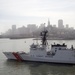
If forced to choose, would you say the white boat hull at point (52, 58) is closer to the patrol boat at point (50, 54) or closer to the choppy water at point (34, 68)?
the patrol boat at point (50, 54)

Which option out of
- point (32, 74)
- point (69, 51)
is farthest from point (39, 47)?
point (32, 74)

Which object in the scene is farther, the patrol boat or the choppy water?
the patrol boat

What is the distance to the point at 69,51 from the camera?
72.8 feet

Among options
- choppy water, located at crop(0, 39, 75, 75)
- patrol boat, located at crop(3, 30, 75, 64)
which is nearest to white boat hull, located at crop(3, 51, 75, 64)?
patrol boat, located at crop(3, 30, 75, 64)

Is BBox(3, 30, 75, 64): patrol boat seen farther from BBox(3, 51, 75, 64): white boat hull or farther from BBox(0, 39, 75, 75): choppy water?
BBox(0, 39, 75, 75): choppy water

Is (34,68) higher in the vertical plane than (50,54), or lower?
lower

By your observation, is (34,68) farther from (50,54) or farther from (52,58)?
(50,54)

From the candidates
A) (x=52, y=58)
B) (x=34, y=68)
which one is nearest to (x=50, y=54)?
(x=52, y=58)

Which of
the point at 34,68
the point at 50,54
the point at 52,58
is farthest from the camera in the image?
→ the point at 50,54

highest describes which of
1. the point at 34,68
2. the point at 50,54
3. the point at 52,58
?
the point at 50,54

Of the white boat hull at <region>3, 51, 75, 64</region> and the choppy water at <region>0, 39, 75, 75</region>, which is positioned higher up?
the white boat hull at <region>3, 51, 75, 64</region>

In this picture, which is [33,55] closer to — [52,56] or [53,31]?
[52,56]

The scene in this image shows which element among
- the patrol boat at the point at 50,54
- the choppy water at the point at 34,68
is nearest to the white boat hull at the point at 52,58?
the patrol boat at the point at 50,54

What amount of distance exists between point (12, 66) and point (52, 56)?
4.90 meters
